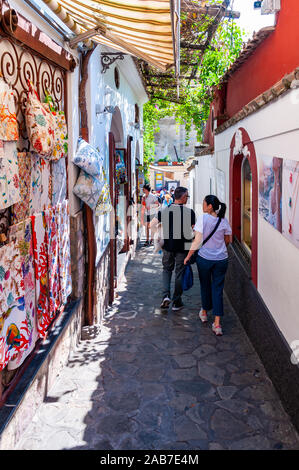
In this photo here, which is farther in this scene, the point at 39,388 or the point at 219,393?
the point at 219,393

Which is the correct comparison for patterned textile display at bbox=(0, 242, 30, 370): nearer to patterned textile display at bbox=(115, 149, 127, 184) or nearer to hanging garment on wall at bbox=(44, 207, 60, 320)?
hanging garment on wall at bbox=(44, 207, 60, 320)

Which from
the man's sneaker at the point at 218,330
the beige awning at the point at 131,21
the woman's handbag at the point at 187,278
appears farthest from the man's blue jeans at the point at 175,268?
the beige awning at the point at 131,21

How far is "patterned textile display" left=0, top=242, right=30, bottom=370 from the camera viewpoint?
3047mm

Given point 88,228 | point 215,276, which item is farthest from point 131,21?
point 215,276

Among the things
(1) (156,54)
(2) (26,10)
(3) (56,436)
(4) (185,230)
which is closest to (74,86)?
(1) (156,54)

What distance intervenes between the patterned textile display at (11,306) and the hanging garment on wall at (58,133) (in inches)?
49.6

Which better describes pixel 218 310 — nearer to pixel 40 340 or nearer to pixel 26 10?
pixel 40 340

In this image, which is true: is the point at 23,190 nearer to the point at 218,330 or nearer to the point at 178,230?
the point at 218,330

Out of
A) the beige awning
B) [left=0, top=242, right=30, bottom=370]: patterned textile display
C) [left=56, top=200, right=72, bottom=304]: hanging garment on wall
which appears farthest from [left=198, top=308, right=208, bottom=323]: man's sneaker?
the beige awning

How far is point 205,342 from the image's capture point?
18.8ft

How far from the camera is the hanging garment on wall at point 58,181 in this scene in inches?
A: 175

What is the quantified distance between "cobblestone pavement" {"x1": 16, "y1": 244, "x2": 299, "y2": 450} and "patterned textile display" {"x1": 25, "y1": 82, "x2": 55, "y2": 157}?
2.31 meters

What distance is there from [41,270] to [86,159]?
1655 mm
